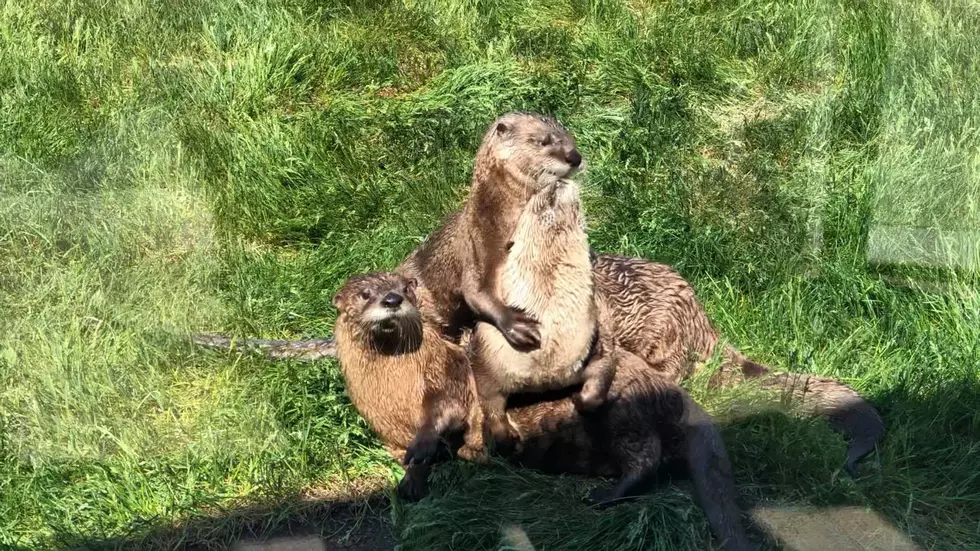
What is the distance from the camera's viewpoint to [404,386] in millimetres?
3805

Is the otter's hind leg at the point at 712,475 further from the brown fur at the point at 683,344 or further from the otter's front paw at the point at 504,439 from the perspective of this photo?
the otter's front paw at the point at 504,439

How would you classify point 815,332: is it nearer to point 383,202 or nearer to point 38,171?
point 383,202

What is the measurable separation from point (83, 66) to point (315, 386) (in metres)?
3.36

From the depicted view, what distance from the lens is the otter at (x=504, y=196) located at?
3539 millimetres

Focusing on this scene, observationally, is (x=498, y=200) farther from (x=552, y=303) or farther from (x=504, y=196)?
(x=552, y=303)

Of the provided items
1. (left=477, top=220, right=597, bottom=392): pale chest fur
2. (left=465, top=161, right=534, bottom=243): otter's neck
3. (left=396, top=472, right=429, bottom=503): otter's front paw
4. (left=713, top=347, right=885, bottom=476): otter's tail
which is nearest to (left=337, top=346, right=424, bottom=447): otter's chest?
(left=396, top=472, right=429, bottom=503): otter's front paw

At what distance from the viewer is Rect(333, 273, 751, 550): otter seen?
3502mm

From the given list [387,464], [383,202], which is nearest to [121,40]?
[383,202]

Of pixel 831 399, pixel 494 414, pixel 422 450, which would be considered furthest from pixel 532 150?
pixel 831 399

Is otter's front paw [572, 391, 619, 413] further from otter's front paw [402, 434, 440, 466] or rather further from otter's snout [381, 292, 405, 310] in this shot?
otter's snout [381, 292, 405, 310]

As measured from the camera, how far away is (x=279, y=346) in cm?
460

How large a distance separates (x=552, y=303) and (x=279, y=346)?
1.56 m

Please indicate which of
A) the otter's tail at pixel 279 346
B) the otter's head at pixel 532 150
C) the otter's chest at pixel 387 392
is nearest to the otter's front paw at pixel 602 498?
the otter's chest at pixel 387 392

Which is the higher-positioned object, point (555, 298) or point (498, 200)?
point (498, 200)
